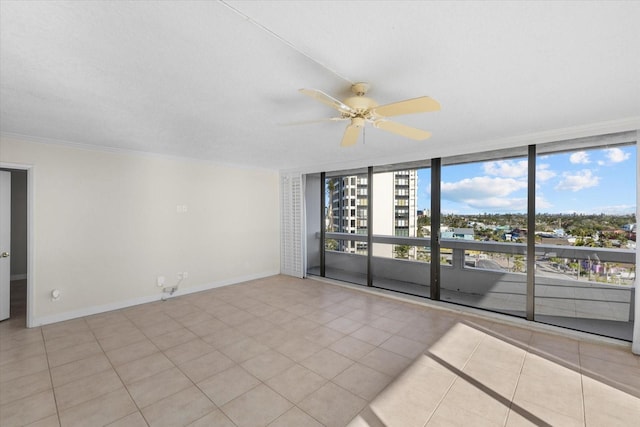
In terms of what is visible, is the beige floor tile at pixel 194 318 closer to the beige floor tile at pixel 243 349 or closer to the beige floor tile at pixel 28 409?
the beige floor tile at pixel 243 349

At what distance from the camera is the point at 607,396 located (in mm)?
2076

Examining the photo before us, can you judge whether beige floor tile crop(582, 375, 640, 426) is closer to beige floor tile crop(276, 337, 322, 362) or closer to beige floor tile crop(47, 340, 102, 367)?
beige floor tile crop(276, 337, 322, 362)

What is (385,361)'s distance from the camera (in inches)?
102

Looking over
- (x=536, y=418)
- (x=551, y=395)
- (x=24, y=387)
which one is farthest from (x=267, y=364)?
(x=551, y=395)

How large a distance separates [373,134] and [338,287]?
9.56 feet

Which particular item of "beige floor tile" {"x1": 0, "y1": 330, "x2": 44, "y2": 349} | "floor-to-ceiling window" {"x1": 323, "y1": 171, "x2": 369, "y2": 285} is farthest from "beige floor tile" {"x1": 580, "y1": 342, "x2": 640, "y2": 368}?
"beige floor tile" {"x1": 0, "y1": 330, "x2": 44, "y2": 349}

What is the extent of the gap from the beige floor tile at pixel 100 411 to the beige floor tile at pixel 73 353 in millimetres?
853

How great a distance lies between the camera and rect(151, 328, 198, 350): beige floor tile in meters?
2.91

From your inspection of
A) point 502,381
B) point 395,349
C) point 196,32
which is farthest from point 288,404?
point 196,32

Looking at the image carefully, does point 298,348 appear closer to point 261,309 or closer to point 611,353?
→ point 261,309

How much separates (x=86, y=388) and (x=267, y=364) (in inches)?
55.3

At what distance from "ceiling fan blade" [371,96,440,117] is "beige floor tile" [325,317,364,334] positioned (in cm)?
245

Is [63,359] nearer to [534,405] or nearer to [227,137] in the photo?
[227,137]

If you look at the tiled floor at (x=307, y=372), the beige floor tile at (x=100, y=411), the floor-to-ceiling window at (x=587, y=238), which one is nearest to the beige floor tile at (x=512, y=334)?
the tiled floor at (x=307, y=372)
